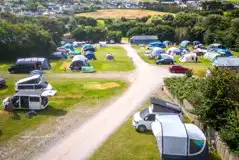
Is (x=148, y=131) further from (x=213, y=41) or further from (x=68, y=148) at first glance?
(x=213, y=41)

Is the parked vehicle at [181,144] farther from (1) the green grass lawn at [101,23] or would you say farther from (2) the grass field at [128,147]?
(1) the green grass lawn at [101,23]

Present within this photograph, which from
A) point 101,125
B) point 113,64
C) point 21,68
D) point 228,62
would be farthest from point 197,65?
point 101,125

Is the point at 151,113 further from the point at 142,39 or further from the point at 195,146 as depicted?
the point at 142,39

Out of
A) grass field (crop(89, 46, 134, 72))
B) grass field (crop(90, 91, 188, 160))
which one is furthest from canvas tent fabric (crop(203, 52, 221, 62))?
grass field (crop(90, 91, 188, 160))

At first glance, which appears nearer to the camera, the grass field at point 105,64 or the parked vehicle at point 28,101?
the parked vehicle at point 28,101

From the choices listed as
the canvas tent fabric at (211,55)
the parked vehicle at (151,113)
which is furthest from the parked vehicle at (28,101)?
→ the canvas tent fabric at (211,55)

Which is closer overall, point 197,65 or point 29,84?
point 29,84
